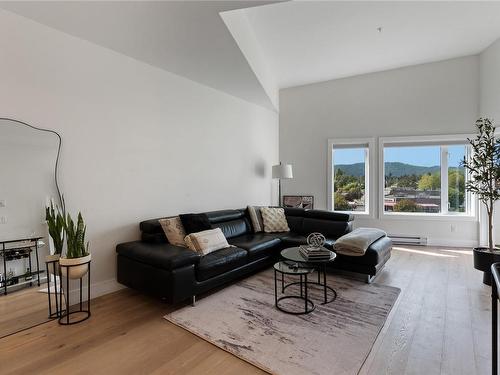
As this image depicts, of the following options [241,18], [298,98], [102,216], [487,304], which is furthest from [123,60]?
[487,304]

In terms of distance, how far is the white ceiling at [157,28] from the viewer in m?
2.49

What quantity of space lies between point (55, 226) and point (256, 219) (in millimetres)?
2836

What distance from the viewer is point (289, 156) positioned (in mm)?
6422

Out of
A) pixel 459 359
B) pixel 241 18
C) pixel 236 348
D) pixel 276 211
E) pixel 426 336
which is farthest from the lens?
pixel 276 211

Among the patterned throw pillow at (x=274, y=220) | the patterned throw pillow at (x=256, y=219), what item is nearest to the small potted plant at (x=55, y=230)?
the patterned throw pillow at (x=256, y=219)

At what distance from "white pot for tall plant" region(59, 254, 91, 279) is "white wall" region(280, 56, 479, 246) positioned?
4639 mm

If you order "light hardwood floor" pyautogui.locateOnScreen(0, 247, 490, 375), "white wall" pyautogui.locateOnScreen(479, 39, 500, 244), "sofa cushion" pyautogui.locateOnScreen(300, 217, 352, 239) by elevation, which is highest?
"white wall" pyautogui.locateOnScreen(479, 39, 500, 244)

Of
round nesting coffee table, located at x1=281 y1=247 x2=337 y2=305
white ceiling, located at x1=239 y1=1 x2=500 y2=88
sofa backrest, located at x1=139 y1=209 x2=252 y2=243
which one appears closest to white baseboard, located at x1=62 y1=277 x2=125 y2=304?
sofa backrest, located at x1=139 y1=209 x2=252 y2=243

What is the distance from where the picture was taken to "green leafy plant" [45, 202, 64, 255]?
254 centimetres

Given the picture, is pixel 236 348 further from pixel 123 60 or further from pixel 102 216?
pixel 123 60

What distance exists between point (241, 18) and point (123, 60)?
4.98ft

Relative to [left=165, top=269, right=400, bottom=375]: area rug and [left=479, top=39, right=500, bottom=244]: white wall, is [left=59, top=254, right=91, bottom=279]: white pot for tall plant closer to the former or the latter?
[left=165, top=269, right=400, bottom=375]: area rug

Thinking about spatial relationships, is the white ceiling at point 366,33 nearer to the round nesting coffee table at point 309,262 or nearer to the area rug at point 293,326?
the round nesting coffee table at point 309,262

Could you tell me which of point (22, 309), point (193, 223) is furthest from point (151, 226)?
point (22, 309)
